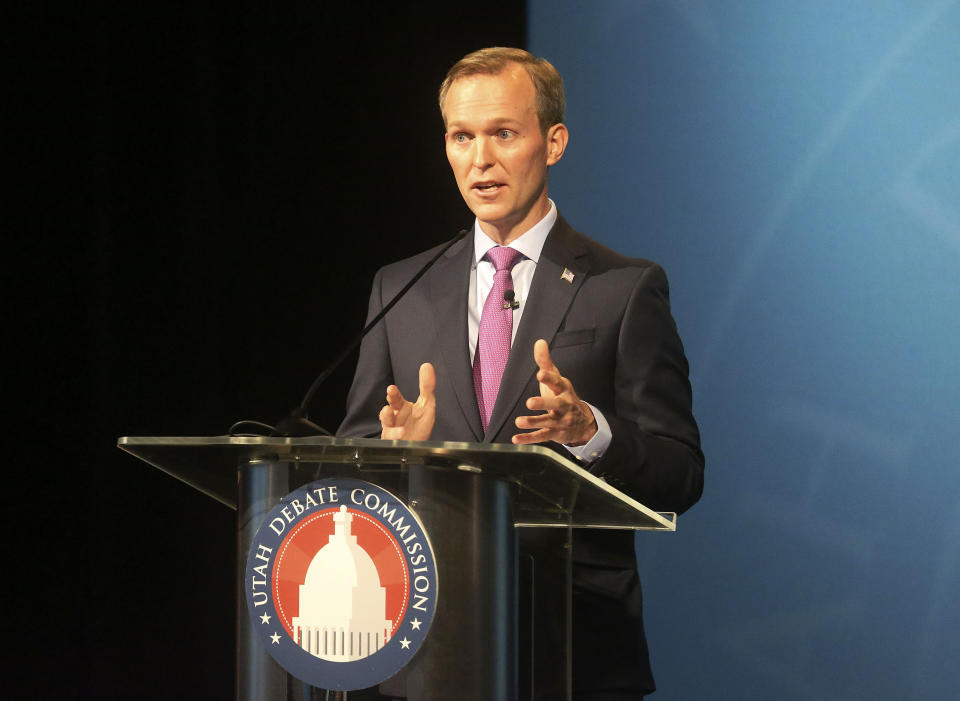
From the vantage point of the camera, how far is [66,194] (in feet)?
10.2

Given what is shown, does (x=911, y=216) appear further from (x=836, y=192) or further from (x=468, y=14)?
(x=468, y=14)

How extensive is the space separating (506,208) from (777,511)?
128 cm

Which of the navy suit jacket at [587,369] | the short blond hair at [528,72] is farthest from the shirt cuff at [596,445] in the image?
the short blond hair at [528,72]

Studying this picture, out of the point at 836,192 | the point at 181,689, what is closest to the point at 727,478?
the point at 836,192

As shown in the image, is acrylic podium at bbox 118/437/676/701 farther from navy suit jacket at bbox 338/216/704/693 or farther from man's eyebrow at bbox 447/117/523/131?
man's eyebrow at bbox 447/117/523/131

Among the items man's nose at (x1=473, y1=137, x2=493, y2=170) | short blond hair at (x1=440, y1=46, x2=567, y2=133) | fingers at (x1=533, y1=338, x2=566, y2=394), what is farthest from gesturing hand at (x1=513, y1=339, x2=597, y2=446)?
short blond hair at (x1=440, y1=46, x2=567, y2=133)

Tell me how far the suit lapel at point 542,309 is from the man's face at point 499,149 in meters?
0.09

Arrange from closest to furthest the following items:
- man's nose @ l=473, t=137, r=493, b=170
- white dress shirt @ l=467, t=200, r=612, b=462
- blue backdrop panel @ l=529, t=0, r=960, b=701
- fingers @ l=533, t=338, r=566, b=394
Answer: fingers @ l=533, t=338, r=566, b=394 → white dress shirt @ l=467, t=200, r=612, b=462 → man's nose @ l=473, t=137, r=493, b=170 → blue backdrop panel @ l=529, t=0, r=960, b=701

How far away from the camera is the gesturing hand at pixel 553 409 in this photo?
1.60 metres

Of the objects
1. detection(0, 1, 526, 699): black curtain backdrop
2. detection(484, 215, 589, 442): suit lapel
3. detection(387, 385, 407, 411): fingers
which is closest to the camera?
detection(387, 385, 407, 411): fingers

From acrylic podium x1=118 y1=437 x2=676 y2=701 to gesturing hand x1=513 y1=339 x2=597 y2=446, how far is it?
11 cm

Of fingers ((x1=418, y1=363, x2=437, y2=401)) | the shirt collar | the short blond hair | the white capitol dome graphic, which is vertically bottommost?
the white capitol dome graphic

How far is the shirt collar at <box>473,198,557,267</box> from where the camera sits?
2355 millimetres

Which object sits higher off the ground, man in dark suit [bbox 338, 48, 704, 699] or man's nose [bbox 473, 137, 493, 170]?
man's nose [bbox 473, 137, 493, 170]
